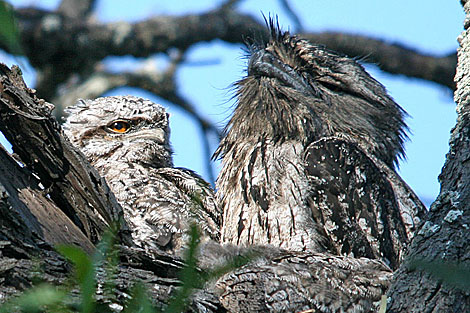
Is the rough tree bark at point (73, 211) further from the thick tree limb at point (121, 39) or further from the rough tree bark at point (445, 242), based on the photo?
the thick tree limb at point (121, 39)

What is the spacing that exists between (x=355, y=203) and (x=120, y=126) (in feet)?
6.65

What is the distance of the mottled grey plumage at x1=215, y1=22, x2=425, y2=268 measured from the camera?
4.16 meters

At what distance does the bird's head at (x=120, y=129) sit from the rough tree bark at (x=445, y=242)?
299cm

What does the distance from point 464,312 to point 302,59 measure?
3339mm

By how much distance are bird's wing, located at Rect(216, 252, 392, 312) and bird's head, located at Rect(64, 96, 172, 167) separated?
213cm

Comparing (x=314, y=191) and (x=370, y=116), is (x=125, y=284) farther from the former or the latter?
(x=370, y=116)

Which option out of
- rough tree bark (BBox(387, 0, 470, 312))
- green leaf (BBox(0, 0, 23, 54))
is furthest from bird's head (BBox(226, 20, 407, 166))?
green leaf (BBox(0, 0, 23, 54))

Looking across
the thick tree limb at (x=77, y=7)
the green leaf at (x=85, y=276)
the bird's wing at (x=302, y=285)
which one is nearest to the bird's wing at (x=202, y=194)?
the bird's wing at (x=302, y=285)

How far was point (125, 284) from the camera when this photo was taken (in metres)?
2.45

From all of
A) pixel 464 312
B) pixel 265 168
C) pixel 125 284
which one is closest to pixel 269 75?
pixel 265 168

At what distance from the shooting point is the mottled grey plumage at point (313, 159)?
4164 millimetres

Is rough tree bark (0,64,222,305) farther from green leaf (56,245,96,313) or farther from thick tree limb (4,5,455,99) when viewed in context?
thick tree limb (4,5,455,99)

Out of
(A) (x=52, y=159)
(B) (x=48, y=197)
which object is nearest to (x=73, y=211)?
(B) (x=48, y=197)

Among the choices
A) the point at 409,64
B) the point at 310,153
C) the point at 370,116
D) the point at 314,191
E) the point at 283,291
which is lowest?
the point at 283,291
